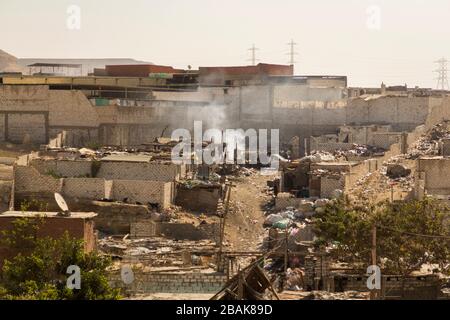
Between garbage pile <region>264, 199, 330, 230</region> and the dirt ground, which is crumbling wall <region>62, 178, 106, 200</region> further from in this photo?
garbage pile <region>264, 199, 330, 230</region>

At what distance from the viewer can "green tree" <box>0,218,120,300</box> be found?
681 inches

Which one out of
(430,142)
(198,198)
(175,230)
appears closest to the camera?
(175,230)

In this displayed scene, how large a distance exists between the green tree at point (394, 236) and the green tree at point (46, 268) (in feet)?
16.3

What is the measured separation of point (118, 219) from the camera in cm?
2962

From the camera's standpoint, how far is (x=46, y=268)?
62.7 ft

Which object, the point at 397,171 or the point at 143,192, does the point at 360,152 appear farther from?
the point at 143,192

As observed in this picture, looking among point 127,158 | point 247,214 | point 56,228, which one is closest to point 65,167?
point 127,158

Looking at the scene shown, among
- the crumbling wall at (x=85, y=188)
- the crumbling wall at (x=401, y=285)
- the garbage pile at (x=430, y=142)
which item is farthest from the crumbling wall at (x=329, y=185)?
the crumbling wall at (x=401, y=285)

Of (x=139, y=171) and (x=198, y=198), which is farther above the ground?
(x=139, y=171)

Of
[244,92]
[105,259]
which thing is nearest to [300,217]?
[105,259]

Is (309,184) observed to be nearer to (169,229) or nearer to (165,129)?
(169,229)

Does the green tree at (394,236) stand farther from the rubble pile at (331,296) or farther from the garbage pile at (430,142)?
the garbage pile at (430,142)

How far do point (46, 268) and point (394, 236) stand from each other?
653cm

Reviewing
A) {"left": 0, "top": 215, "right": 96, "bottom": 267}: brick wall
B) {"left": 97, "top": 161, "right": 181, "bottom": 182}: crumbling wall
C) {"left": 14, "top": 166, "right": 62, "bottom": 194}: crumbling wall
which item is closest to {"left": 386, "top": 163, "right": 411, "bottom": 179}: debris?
{"left": 97, "top": 161, "right": 181, "bottom": 182}: crumbling wall
